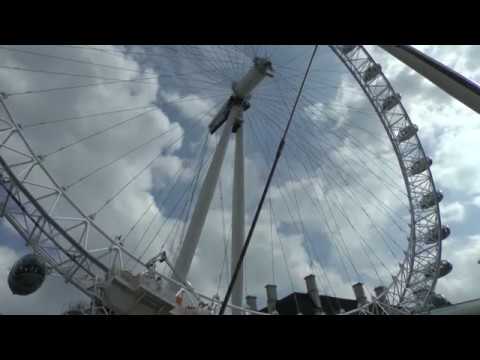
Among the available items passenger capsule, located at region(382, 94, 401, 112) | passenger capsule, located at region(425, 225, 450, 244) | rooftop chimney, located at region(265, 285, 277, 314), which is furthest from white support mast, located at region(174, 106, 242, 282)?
passenger capsule, located at region(425, 225, 450, 244)

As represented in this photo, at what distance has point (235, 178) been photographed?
19.1 metres

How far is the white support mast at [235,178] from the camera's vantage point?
1500 centimetres

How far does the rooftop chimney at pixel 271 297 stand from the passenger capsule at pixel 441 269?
13178 mm

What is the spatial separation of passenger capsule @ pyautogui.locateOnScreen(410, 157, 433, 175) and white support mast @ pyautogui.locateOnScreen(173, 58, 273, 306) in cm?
1725

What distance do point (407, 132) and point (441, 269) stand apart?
11814mm

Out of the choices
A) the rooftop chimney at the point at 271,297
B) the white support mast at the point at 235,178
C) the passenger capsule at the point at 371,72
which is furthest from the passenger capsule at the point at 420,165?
the white support mast at the point at 235,178

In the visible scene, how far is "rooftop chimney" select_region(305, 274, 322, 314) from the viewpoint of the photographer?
27.4m

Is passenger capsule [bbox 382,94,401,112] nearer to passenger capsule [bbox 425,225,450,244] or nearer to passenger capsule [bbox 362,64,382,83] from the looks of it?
passenger capsule [bbox 362,64,382,83]

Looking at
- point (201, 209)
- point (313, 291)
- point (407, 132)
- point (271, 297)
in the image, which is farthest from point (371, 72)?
point (271, 297)
